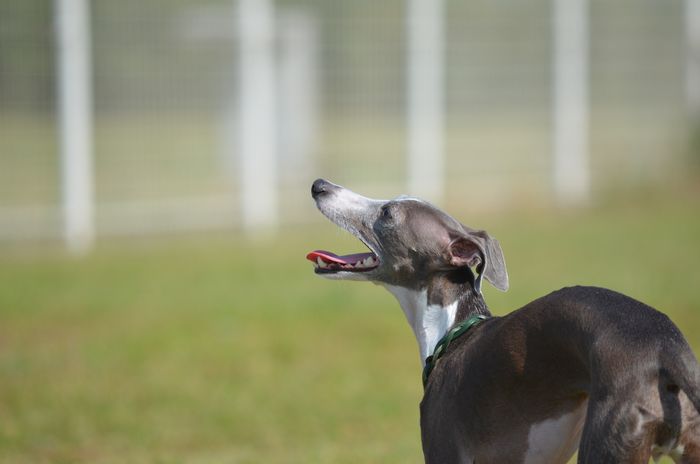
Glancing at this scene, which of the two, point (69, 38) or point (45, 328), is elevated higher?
point (69, 38)

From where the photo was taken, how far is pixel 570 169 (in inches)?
661

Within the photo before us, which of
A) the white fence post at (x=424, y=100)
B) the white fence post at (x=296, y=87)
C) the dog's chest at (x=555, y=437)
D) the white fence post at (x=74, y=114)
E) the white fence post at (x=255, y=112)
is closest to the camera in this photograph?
the dog's chest at (x=555, y=437)

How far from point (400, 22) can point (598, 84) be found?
3512 millimetres

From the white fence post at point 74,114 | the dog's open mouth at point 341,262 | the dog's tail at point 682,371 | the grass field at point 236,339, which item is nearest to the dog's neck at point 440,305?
the dog's open mouth at point 341,262

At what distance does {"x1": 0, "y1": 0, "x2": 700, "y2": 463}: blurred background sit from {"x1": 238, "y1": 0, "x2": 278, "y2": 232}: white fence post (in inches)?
1.1

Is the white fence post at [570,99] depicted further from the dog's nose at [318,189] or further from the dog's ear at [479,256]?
the dog's ear at [479,256]

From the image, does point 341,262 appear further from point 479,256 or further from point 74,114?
point 74,114

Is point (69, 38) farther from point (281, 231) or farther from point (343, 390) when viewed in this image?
point (343, 390)

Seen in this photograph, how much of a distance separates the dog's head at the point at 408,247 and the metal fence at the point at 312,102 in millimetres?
8698

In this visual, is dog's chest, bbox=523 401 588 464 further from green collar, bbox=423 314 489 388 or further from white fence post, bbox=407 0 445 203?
white fence post, bbox=407 0 445 203

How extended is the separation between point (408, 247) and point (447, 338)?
454 millimetres

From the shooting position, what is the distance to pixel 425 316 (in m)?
4.55

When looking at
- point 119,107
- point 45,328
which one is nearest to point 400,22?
point 119,107

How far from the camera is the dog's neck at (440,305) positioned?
449 centimetres
